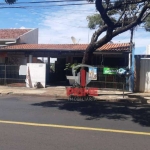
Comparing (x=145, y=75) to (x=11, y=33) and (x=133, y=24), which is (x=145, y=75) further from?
(x=11, y=33)

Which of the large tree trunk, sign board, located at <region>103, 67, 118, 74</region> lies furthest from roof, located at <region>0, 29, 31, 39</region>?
the large tree trunk

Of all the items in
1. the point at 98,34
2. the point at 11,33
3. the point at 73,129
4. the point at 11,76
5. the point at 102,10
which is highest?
the point at 11,33

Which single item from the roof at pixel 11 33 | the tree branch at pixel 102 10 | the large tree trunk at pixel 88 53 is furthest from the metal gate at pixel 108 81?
the roof at pixel 11 33

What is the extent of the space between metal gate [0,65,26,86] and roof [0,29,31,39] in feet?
A: 21.9

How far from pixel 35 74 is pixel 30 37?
11.1 m

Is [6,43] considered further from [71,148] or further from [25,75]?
[71,148]

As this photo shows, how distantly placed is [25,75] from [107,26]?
712 centimetres

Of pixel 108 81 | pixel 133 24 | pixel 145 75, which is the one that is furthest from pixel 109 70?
pixel 133 24

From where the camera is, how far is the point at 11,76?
18047mm

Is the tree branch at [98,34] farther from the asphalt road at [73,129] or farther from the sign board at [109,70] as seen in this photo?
the asphalt road at [73,129]

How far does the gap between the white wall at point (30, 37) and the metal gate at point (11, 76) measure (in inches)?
283

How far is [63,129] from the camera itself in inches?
255

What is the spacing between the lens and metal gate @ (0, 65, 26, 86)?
17906 mm

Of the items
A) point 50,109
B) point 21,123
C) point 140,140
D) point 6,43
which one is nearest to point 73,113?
point 50,109
